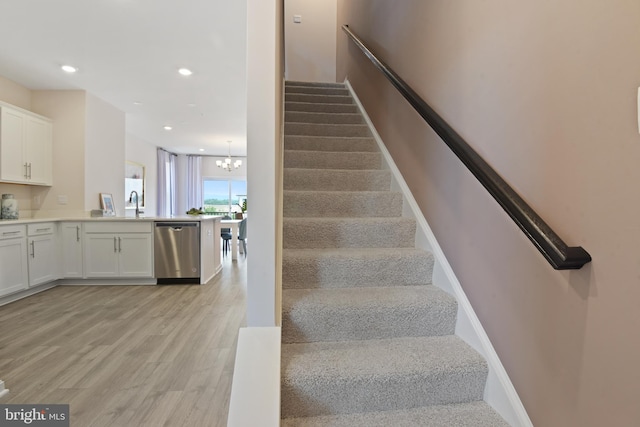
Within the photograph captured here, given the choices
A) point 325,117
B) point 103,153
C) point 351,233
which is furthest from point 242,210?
point 351,233

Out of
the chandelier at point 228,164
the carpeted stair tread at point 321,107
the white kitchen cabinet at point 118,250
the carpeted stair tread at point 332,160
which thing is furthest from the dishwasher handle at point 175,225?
the chandelier at point 228,164

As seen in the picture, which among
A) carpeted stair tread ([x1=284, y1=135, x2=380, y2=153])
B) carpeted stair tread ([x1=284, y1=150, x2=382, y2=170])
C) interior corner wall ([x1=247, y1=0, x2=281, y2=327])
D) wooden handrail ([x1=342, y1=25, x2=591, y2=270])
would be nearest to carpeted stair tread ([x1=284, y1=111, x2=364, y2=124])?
carpeted stair tread ([x1=284, y1=135, x2=380, y2=153])

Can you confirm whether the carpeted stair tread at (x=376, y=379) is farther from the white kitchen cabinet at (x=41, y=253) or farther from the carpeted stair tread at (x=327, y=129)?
the white kitchen cabinet at (x=41, y=253)

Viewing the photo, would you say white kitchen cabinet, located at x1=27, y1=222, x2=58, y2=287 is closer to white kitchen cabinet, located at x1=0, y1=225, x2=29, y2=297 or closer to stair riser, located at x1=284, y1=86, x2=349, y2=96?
white kitchen cabinet, located at x1=0, y1=225, x2=29, y2=297

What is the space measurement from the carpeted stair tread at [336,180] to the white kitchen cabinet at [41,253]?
138 inches

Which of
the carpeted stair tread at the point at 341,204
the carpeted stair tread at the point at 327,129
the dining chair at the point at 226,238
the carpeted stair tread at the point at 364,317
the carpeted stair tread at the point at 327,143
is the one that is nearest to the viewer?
the carpeted stair tread at the point at 364,317

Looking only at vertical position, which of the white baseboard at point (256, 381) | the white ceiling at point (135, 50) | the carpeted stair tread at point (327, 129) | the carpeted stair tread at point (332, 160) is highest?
the white ceiling at point (135, 50)

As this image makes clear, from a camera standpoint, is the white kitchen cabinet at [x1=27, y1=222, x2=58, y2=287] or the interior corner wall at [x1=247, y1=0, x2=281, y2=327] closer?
the interior corner wall at [x1=247, y1=0, x2=281, y2=327]

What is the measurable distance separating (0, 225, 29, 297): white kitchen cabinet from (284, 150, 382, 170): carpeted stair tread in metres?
3.27

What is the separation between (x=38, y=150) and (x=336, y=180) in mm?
4369

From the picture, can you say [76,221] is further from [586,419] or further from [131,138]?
[586,419]

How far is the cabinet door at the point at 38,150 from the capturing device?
4.11 metres

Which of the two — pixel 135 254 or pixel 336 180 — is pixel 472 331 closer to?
pixel 336 180

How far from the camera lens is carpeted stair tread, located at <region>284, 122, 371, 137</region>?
3.05 meters
